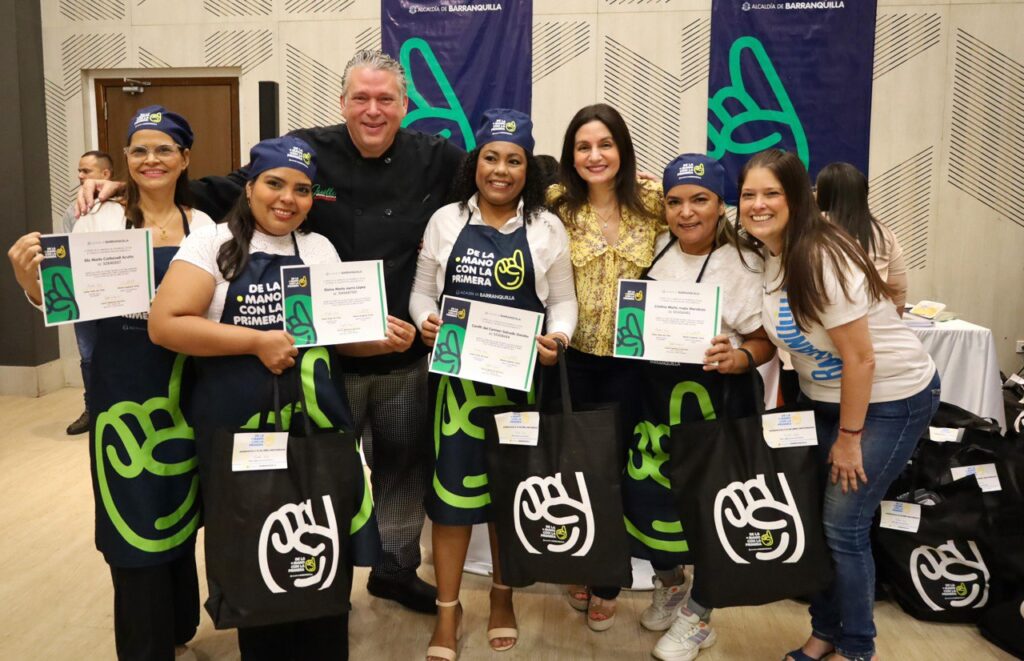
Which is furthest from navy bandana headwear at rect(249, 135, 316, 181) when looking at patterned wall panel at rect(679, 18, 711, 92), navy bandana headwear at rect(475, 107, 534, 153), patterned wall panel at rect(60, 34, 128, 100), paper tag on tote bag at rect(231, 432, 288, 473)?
patterned wall panel at rect(60, 34, 128, 100)

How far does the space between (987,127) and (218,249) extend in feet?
18.0

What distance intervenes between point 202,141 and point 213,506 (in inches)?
190

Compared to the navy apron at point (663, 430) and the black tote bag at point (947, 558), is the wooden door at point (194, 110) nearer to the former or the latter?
the navy apron at point (663, 430)

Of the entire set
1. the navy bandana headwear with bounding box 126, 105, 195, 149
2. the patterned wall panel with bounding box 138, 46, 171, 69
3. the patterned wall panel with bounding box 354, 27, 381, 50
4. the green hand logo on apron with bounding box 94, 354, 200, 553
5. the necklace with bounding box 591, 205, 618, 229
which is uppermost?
the patterned wall panel with bounding box 354, 27, 381, 50

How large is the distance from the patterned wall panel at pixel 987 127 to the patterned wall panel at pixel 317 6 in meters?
4.41

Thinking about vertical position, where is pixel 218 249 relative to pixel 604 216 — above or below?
below

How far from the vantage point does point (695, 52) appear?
5.55 metres

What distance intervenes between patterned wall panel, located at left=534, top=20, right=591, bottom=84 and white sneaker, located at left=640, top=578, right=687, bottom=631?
13.1 ft

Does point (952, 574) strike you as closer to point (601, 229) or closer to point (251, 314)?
point (601, 229)

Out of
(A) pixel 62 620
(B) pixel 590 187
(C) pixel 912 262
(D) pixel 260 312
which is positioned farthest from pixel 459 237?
(C) pixel 912 262

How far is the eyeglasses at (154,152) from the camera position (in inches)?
83.7

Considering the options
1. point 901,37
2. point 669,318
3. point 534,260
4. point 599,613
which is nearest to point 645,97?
point 901,37

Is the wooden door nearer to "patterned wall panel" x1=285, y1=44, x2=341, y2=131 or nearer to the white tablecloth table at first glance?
"patterned wall panel" x1=285, y1=44, x2=341, y2=131

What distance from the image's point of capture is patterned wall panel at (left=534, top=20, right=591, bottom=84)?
562 centimetres
